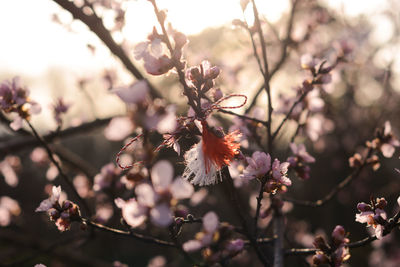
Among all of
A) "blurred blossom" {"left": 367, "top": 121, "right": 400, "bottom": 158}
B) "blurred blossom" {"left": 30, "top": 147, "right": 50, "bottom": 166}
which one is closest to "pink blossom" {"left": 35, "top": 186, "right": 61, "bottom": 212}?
"blurred blossom" {"left": 367, "top": 121, "right": 400, "bottom": 158}

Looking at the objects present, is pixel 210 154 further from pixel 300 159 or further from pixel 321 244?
pixel 300 159

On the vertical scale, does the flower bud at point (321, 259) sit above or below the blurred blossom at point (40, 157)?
below

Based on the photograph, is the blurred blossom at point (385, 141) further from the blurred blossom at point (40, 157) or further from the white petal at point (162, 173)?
the blurred blossom at point (40, 157)

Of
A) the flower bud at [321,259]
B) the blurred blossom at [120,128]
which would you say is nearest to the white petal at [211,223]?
the blurred blossom at [120,128]

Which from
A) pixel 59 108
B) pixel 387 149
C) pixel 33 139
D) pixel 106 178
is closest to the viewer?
pixel 387 149

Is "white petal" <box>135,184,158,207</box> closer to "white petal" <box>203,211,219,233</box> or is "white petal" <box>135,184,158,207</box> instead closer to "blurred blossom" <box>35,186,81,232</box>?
"white petal" <box>203,211,219,233</box>

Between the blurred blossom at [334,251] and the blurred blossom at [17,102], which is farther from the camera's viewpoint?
the blurred blossom at [17,102]

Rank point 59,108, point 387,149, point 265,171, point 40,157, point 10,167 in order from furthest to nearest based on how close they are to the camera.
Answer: point 40,157
point 10,167
point 59,108
point 387,149
point 265,171

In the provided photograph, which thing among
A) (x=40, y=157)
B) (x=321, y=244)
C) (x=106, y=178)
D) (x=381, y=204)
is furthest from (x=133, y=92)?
(x=40, y=157)

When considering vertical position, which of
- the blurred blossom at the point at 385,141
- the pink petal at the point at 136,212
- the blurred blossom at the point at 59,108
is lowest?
the pink petal at the point at 136,212
